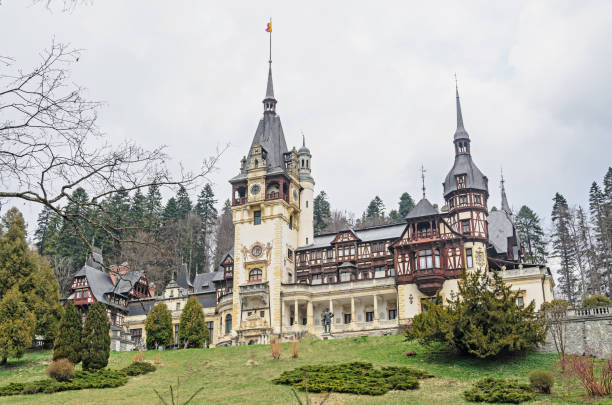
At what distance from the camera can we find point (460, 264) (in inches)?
2032

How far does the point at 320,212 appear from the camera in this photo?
310ft

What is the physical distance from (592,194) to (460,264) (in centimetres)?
3245

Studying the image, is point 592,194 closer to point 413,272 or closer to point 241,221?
point 413,272

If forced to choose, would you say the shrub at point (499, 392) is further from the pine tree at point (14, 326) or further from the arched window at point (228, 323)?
the arched window at point (228, 323)

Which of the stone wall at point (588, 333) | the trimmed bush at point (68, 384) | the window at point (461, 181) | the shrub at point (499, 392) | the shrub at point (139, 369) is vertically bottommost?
the shrub at point (499, 392)

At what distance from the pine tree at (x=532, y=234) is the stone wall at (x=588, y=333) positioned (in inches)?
1685

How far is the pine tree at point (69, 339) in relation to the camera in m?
35.2

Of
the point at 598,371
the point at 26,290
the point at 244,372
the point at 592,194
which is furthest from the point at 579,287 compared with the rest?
the point at 26,290

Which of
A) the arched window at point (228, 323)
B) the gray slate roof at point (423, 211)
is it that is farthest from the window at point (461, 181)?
the arched window at point (228, 323)

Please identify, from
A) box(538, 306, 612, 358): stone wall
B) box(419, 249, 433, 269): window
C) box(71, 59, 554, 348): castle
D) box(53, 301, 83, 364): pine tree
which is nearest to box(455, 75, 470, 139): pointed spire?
box(71, 59, 554, 348): castle

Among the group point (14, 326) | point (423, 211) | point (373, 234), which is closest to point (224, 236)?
point (373, 234)

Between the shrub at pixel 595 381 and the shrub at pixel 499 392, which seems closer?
the shrub at pixel 595 381

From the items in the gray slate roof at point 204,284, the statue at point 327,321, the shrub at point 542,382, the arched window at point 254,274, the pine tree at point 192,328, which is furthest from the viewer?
the gray slate roof at point 204,284

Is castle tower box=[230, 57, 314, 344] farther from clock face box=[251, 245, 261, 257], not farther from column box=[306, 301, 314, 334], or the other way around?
column box=[306, 301, 314, 334]
